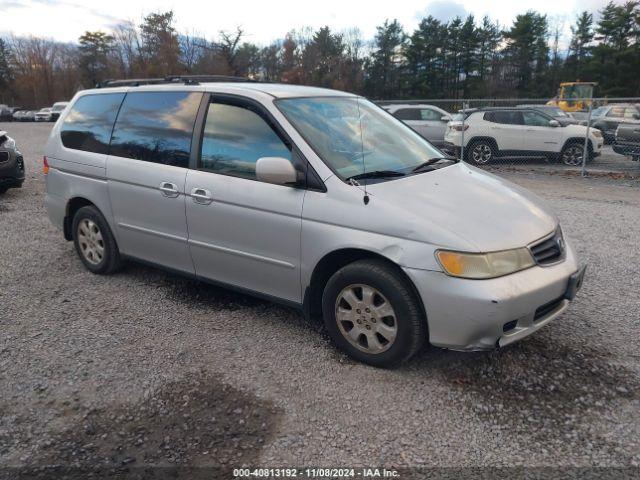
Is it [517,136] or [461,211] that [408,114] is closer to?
[517,136]

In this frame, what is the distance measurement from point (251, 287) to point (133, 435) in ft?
4.65

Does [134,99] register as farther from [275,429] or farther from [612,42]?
[612,42]

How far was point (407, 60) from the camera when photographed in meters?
64.1

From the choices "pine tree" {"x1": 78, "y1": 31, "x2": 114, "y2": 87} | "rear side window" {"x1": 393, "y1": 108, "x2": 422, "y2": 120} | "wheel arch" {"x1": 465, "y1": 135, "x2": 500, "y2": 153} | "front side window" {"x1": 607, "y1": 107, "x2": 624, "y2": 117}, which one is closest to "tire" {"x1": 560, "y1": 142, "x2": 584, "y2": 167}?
"wheel arch" {"x1": 465, "y1": 135, "x2": 500, "y2": 153}

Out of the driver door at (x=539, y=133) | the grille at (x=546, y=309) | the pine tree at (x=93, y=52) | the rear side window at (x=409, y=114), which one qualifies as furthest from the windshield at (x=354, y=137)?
the pine tree at (x=93, y=52)

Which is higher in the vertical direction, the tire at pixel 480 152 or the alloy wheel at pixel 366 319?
the tire at pixel 480 152

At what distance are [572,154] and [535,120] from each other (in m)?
1.30

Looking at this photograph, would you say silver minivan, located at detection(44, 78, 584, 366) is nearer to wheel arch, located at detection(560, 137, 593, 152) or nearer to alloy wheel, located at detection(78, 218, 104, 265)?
alloy wheel, located at detection(78, 218, 104, 265)

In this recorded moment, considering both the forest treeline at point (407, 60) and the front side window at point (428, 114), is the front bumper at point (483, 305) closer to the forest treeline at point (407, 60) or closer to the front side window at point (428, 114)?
the front side window at point (428, 114)

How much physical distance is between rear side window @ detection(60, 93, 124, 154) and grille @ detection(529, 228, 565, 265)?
371 cm

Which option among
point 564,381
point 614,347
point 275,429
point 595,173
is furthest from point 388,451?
point 595,173

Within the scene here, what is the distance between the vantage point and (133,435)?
111 inches

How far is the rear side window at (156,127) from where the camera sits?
13.8 ft

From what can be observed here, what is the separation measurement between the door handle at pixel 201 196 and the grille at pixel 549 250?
7.46 feet
